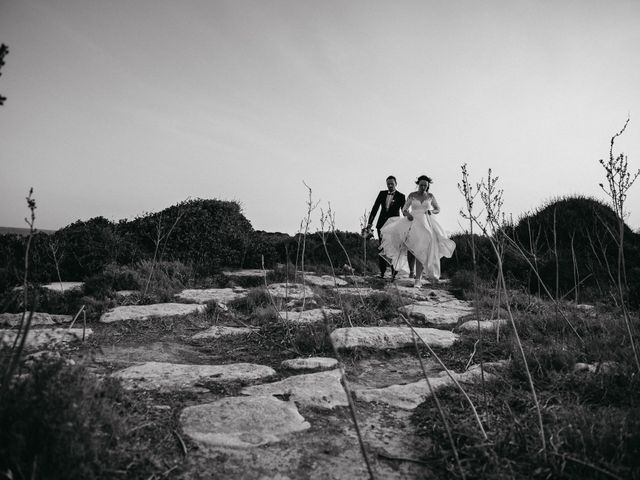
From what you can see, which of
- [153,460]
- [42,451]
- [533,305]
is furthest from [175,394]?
[533,305]

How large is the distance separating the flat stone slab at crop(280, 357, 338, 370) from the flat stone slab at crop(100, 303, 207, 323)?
5.82ft

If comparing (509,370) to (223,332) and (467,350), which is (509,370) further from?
(223,332)

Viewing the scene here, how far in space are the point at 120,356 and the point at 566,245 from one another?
941 cm

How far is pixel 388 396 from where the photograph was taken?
2084mm

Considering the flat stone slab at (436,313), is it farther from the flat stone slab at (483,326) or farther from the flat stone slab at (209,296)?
the flat stone slab at (209,296)

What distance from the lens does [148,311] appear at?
3865mm

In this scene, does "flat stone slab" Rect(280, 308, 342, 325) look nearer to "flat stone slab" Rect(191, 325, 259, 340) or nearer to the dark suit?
"flat stone slab" Rect(191, 325, 259, 340)

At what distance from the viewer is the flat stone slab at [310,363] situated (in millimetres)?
2504

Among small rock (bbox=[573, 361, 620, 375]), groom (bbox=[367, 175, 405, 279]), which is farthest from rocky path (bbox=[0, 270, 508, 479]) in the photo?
groom (bbox=[367, 175, 405, 279])

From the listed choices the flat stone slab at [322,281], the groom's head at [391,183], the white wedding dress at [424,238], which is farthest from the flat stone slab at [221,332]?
the groom's head at [391,183]

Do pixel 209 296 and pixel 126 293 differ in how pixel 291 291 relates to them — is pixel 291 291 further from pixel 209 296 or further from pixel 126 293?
pixel 126 293

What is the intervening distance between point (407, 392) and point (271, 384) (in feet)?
2.54

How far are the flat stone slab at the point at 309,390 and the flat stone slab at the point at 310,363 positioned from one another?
0.22 m

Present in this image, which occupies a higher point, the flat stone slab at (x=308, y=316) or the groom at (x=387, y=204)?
the groom at (x=387, y=204)
